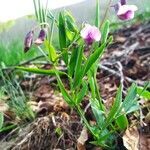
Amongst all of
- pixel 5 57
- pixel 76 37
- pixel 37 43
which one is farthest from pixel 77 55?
pixel 5 57

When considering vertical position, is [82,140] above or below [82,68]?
below

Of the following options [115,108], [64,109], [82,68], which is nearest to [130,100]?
[115,108]

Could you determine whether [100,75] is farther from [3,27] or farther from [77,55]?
[3,27]

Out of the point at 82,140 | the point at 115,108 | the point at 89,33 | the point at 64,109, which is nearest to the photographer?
the point at 89,33

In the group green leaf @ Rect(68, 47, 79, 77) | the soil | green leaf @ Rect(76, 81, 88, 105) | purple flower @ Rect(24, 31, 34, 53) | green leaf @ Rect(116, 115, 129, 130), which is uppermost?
purple flower @ Rect(24, 31, 34, 53)

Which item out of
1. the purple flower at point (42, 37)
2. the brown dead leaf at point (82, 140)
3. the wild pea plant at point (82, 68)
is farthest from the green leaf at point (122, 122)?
the purple flower at point (42, 37)

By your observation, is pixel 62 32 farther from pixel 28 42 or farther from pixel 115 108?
pixel 115 108

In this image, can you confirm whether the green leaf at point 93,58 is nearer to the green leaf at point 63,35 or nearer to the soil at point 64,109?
the green leaf at point 63,35

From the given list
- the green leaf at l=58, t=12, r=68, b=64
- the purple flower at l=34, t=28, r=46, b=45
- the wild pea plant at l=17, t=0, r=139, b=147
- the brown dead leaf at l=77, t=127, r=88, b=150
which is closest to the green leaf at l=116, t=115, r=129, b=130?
Result: the wild pea plant at l=17, t=0, r=139, b=147

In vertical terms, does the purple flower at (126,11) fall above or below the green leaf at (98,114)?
above

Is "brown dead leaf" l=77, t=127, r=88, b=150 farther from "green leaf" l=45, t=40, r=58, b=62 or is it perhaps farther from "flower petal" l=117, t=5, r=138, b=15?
"flower petal" l=117, t=5, r=138, b=15
